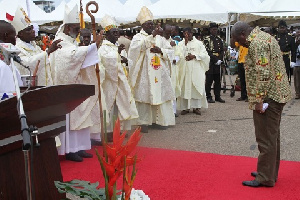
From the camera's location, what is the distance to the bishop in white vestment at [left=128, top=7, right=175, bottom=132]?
7.73m

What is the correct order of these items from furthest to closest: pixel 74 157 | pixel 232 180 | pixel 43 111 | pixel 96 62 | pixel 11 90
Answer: pixel 74 157, pixel 96 62, pixel 232 180, pixel 11 90, pixel 43 111


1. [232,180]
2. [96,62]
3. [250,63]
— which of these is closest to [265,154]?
[232,180]

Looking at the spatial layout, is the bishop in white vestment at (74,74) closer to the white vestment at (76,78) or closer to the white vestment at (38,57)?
the white vestment at (76,78)

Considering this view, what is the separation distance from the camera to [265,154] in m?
4.68

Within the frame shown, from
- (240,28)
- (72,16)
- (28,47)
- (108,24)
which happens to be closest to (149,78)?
(108,24)

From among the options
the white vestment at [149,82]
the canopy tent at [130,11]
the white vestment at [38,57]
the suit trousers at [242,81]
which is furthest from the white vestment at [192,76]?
the canopy tent at [130,11]

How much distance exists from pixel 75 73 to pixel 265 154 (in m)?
2.68

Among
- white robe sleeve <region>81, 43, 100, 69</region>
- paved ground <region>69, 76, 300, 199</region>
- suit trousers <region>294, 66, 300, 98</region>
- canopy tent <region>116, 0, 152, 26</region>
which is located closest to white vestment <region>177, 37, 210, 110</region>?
paved ground <region>69, 76, 300, 199</region>

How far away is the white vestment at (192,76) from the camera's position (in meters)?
9.88

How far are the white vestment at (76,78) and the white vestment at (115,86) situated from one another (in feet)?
1.93

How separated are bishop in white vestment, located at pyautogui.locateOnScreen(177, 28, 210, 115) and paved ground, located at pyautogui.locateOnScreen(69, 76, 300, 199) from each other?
0.26 meters

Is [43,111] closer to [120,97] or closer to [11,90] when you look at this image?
[11,90]

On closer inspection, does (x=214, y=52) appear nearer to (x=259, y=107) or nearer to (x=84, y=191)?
(x=259, y=107)

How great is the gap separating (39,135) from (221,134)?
16.8ft
